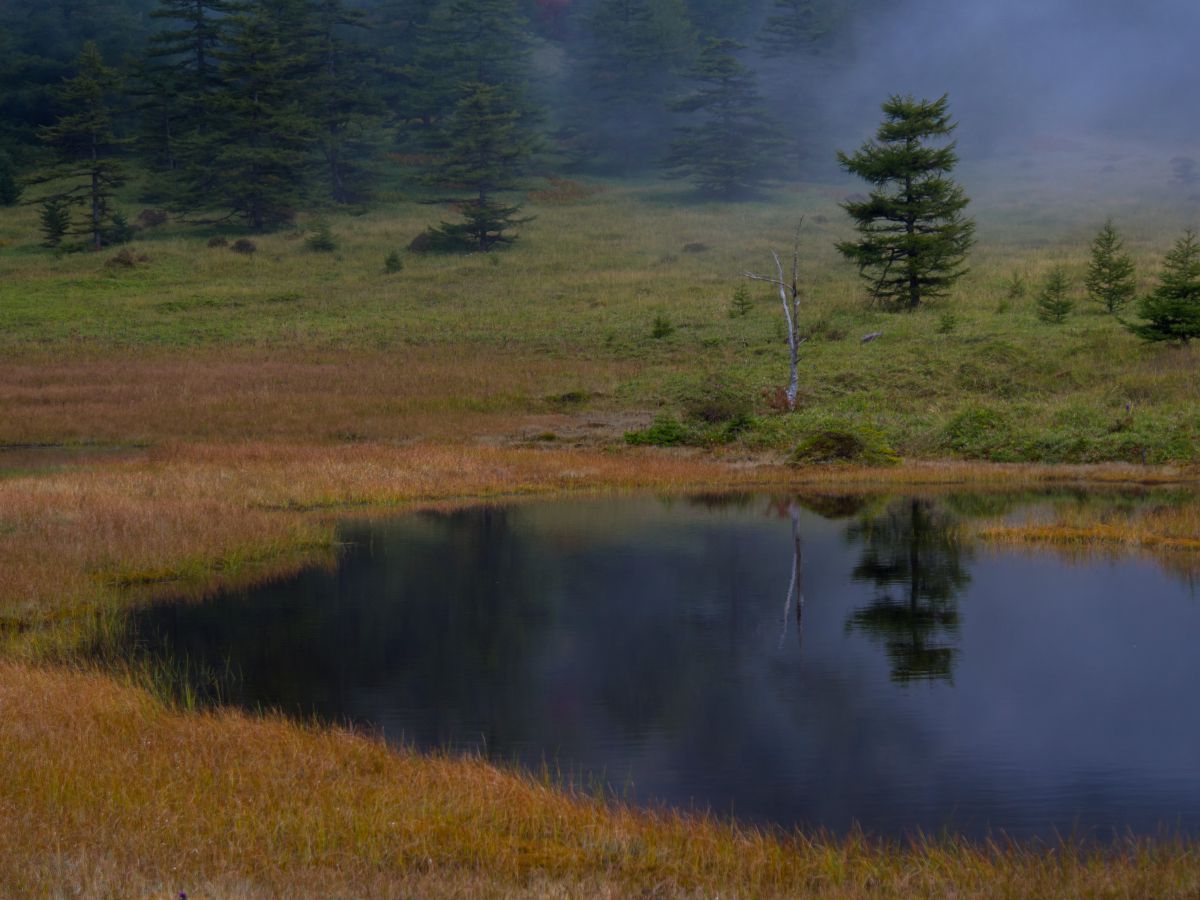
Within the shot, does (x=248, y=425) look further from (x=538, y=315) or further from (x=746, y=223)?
(x=746, y=223)

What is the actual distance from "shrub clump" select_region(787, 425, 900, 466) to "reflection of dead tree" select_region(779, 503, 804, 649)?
7.52 m

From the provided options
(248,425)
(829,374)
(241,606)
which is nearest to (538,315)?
(829,374)

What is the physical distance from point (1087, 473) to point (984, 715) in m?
18.6

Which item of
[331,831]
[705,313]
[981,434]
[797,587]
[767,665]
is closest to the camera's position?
[331,831]

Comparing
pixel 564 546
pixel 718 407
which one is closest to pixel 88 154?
pixel 718 407

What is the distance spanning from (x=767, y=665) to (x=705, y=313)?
4128cm

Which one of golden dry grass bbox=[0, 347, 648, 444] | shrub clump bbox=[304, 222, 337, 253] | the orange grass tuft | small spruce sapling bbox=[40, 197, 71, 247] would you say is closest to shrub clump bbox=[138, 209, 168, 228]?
small spruce sapling bbox=[40, 197, 71, 247]

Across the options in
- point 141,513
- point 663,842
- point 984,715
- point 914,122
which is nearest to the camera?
point 663,842

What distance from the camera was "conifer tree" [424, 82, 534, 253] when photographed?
76062mm

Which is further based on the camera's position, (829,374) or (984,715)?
(829,374)

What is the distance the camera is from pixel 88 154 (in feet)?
284

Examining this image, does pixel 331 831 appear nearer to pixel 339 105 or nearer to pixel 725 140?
pixel 339 105

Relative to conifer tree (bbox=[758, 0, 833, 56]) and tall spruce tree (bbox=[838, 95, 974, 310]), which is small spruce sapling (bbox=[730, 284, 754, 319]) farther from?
conifer tree (bbox=[758, 0, 833, 56])

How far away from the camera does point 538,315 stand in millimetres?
57031
